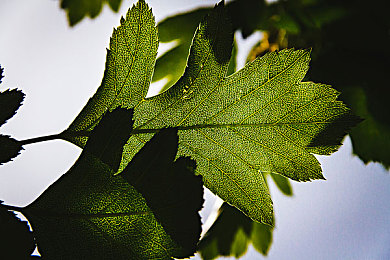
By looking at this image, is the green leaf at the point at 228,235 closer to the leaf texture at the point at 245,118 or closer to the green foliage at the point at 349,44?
the green foliage at the point at 349,44

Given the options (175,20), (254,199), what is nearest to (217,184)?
(254,199)

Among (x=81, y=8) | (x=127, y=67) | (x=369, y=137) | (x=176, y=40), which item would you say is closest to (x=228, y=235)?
(x=369, y=137)

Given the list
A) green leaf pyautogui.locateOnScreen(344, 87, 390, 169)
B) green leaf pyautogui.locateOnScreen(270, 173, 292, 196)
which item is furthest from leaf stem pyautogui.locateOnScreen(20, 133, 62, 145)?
green leaf pyautogui.locateOnScreen(270, 173, 292, 196)

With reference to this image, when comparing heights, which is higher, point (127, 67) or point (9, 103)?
point (127, 67)

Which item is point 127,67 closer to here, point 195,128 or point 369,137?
point 195,128

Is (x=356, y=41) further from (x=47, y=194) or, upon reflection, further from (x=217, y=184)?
(x=47, y=194)

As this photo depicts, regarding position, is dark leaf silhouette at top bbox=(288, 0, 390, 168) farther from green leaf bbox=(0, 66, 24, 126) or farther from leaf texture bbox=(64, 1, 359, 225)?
green leaf bbox=(0, 66, 24, 126)
